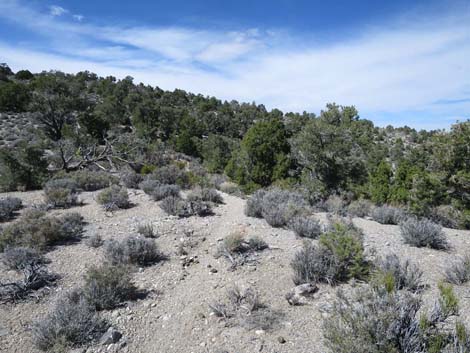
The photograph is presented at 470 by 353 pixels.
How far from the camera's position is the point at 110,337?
3.92 meters

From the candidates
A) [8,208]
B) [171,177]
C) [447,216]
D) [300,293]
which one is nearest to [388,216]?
[447,216]

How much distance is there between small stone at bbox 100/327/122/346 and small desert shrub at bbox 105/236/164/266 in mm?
1934

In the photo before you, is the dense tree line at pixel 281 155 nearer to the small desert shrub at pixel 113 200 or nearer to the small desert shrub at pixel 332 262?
the small desert shrub at pixel 113 200

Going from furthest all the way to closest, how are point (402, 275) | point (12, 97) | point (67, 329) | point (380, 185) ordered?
point (12, 97) < point (380, 185) < point (402, 275) < point (67, 329)

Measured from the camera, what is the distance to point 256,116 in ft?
149

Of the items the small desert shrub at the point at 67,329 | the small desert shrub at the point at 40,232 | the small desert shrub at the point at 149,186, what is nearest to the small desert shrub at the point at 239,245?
the small desert shrub at the point at 67,329

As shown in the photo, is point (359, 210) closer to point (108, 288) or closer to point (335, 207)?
point (335, 207)

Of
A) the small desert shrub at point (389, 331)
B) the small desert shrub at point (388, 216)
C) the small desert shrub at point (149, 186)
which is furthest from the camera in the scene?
the small desert shrub at point (149, 186)

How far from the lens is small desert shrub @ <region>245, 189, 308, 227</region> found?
7.71m

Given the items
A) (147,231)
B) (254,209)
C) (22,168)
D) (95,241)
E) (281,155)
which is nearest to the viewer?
(95,241)

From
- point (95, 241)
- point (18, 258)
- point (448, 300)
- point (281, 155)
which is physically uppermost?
point (281, 155)

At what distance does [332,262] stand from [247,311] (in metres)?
1.81

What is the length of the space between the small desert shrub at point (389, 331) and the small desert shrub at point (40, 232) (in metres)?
6.37

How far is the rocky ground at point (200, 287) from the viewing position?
3.87 meters
